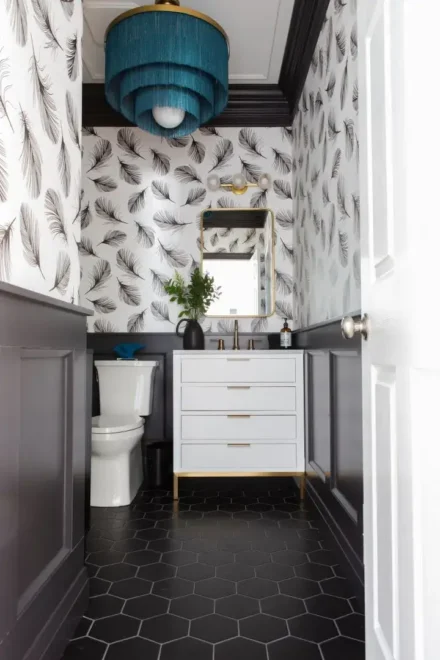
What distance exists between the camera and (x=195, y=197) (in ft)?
11.2

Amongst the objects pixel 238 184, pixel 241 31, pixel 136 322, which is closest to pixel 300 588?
pixel 136 322

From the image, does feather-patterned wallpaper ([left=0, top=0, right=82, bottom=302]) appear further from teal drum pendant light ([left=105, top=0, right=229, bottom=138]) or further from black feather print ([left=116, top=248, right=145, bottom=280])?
black feather print ([left=116, top=248, right=145, bottom=280])

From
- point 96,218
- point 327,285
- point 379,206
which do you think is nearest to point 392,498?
point 379,206

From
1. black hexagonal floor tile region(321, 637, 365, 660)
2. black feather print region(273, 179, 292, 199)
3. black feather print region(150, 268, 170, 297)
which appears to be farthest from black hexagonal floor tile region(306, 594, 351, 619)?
black feather print region(273, 179, 292, 199)

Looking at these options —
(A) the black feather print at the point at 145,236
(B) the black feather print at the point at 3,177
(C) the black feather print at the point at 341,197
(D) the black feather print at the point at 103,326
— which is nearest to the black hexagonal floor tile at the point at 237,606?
(B) the black feather print at the point at 3,177

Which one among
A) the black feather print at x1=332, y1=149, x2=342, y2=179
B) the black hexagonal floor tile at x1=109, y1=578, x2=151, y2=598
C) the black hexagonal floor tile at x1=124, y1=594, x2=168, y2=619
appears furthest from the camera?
the black feather print at x1=332, y1=149, x2=342, y2=179

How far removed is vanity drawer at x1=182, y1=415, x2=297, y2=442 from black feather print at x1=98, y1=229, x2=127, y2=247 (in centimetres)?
141

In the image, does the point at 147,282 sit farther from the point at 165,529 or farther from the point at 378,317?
the point at 378,317

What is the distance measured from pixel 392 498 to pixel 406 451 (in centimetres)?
13

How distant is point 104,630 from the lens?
1.47m

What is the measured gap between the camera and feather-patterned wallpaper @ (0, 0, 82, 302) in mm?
1179

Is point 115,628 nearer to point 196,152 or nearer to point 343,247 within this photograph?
point 343,247

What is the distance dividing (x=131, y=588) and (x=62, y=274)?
3.80 ft

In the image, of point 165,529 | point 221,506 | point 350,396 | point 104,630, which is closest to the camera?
point 104,630
